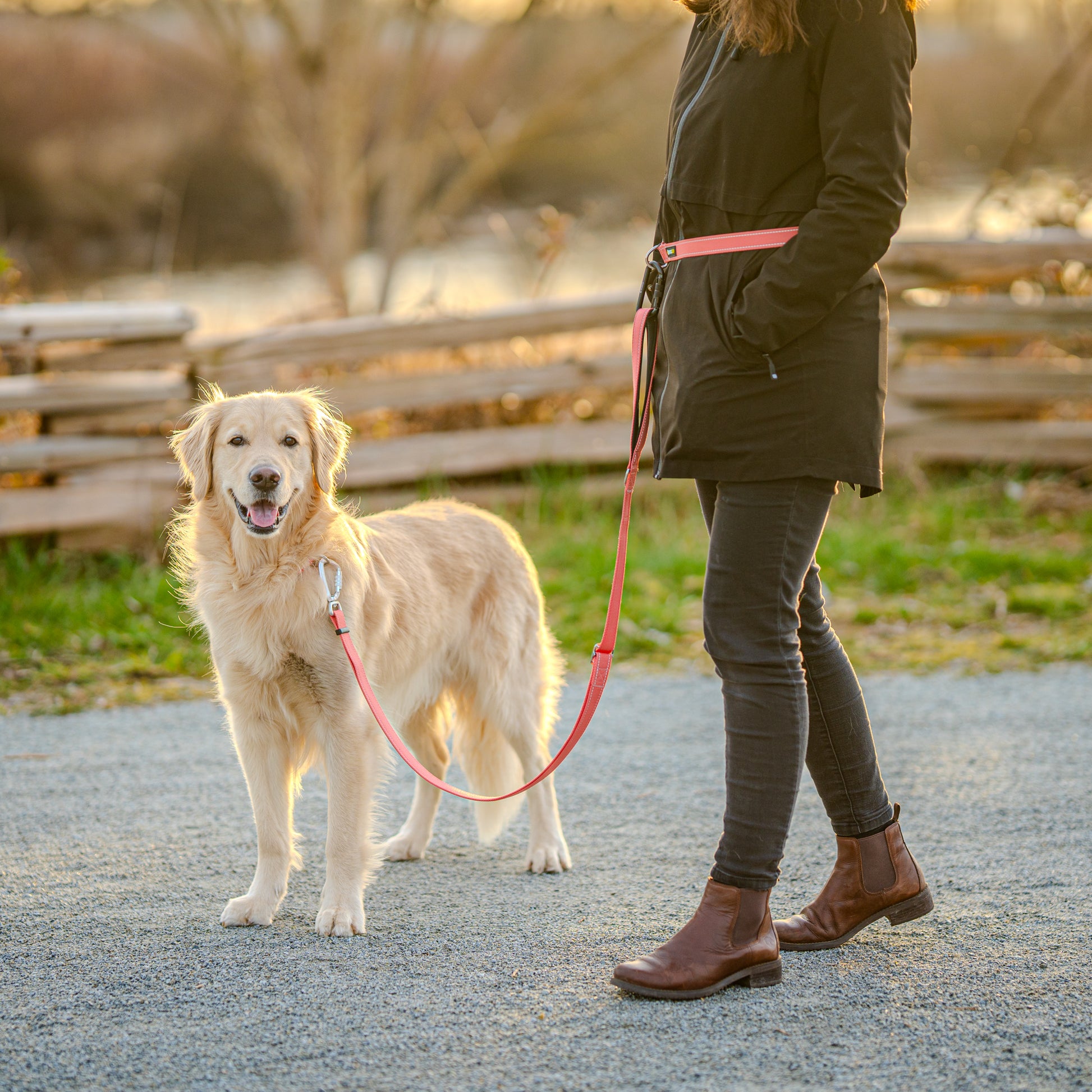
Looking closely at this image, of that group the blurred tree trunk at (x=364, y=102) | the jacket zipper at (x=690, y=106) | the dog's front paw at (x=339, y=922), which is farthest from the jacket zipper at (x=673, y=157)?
the blurred tree trunk at (x=364, y=102)

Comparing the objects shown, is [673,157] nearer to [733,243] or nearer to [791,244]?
[733,243]

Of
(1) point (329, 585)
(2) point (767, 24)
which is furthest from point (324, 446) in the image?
(2) point (767, 24)

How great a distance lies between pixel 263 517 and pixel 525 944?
118cm

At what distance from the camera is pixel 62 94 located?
19.5 m

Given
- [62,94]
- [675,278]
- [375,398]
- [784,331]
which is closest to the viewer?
[784,331]

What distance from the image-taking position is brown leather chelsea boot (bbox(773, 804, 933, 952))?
100 inches

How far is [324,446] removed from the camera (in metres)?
3.02

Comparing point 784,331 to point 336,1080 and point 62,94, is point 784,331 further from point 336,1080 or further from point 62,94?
point 62,94

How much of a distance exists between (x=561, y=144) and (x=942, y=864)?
1010cm

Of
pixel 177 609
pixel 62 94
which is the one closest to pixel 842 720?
pixel 177 609

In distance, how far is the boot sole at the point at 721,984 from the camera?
2.30 metres

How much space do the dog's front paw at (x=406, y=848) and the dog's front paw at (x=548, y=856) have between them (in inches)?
13.1

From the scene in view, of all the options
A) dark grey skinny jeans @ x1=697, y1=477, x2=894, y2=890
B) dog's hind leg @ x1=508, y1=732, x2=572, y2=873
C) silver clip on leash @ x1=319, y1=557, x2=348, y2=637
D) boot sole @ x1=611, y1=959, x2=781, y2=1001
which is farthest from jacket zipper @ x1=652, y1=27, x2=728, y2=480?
dog's hind leg @ x1=508, y1=732, x2=572, y2=873

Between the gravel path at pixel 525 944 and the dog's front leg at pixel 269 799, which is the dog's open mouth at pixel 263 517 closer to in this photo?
the dog's front leg at pixel 269 799
